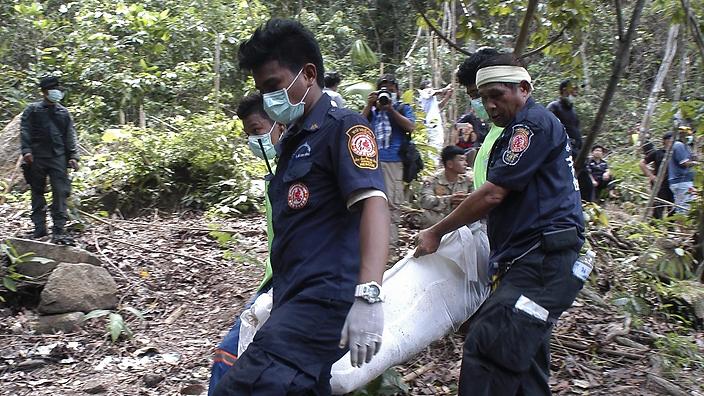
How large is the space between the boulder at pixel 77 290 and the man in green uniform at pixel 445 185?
311 cm

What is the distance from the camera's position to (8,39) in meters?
13.7

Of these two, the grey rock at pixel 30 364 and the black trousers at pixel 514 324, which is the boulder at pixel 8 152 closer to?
the grey rock at pixel 30 364

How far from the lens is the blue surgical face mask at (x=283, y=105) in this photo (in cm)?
245

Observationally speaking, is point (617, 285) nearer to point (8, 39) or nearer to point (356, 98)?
point (356, 98)

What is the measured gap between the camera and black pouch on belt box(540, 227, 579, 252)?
2861mm

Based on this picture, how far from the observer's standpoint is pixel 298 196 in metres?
2.33

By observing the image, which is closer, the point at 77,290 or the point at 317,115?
the point at 317,115

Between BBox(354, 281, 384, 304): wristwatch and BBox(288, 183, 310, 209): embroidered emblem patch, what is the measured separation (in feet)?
1.21

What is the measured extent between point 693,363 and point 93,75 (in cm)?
1170

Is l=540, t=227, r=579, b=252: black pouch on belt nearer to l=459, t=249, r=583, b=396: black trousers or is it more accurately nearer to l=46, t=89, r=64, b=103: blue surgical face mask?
l=459, t=249, r=583, b=396: black trousers

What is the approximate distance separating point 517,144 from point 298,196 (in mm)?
1070

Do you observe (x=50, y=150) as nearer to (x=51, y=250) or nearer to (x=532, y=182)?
(x=51, y=250)

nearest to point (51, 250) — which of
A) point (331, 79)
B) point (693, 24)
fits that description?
point (331, 79)

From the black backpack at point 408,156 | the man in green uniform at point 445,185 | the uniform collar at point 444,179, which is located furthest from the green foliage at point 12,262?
the uniform collar at point 444,179
